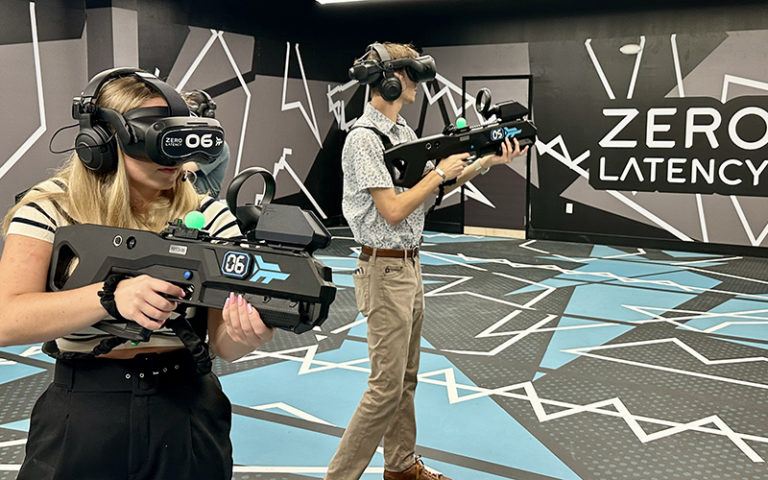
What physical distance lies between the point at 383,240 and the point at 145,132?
1217 mm

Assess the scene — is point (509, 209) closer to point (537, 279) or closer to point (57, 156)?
point (537, 279)

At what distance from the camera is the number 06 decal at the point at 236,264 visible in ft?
3.49

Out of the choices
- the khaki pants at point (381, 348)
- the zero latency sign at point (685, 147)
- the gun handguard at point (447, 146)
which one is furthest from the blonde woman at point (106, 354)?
the zero latency sign at point (685, 147)

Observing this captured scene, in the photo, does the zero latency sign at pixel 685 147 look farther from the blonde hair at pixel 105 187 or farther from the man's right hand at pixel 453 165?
the blonde hair at pixel 105 187

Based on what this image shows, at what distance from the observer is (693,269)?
6.90 metres

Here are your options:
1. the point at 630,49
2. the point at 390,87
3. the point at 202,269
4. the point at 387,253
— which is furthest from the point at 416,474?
the point at 630,49

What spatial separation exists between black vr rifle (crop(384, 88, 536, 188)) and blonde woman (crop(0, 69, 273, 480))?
117 centimetres

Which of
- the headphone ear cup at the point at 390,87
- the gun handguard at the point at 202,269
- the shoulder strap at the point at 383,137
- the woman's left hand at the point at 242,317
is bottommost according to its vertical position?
the woman's left hand at the point at 242,317

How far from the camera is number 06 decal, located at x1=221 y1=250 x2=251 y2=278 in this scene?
1.06 meters

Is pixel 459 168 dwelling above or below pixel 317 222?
above

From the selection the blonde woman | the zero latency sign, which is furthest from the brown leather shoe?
the zero latency sign

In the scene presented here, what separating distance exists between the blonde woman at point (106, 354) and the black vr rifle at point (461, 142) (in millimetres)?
1166

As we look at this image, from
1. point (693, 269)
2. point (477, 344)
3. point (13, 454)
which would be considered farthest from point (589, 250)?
point (13, 454)

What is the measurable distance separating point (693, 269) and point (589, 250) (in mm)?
1374
